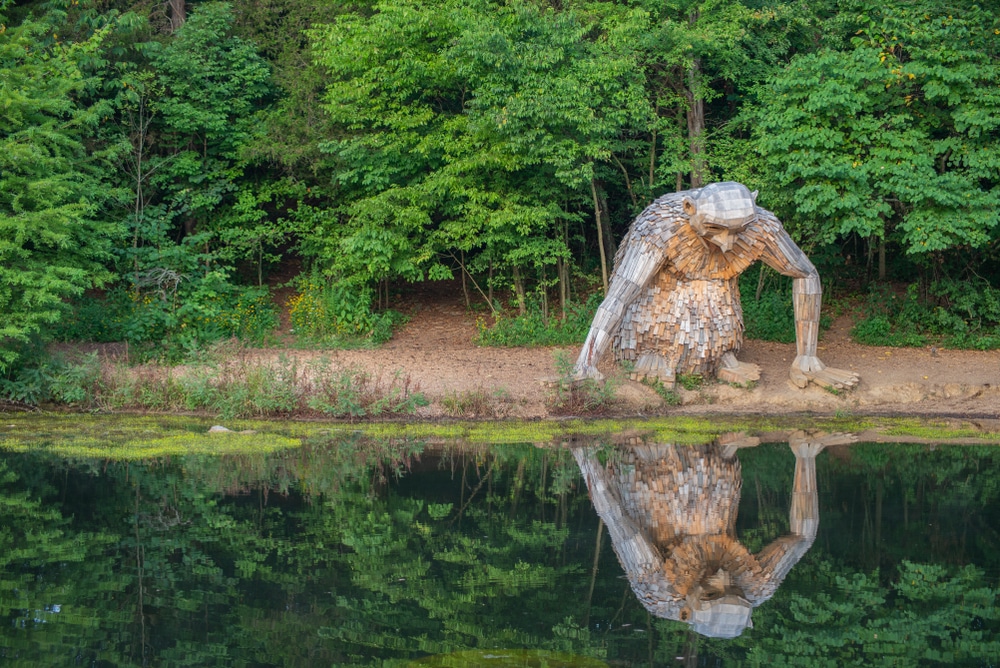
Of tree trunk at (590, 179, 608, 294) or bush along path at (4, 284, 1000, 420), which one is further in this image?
tree trunk at (590, 179, 608, 294)

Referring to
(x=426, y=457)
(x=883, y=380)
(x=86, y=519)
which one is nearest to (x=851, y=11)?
(x=883, y=380)

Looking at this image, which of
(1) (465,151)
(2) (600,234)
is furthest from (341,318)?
(2) (600,234)

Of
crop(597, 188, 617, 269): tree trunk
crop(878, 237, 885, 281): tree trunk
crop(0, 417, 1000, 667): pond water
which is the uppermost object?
crop(597, 188, 617, 269): tree trunk

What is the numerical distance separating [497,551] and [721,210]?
5352 millimetres

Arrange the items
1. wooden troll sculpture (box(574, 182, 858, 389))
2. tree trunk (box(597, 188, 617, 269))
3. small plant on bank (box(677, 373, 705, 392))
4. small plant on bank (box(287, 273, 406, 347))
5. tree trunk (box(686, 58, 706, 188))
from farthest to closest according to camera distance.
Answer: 1. tree trunk (box(597, 188, 617, 269))
2. small plant on bank (box(287, 273, 406, 347))
3. tree trunk (box(686, 58, 706, 188))
4. small plant on bank (box(677, 373, 705, 392))
5. wooden troll sculpture (box(574, 182, 858, 389))

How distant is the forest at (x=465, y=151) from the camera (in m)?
13.2

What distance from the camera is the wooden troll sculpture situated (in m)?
11.9

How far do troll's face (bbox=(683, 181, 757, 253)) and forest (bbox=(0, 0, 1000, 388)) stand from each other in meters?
2.12

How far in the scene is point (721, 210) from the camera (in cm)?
1137

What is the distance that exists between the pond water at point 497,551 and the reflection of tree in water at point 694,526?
0.03 metres

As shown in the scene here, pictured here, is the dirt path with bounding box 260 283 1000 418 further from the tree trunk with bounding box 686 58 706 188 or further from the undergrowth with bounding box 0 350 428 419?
the tree trunk with bounding box 686 58 706 188

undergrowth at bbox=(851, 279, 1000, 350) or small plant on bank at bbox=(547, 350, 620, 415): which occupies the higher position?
undergrowth at bbox=(851, 279, 1000, 350)

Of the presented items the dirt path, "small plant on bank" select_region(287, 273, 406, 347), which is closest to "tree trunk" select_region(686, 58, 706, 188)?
the dirt path

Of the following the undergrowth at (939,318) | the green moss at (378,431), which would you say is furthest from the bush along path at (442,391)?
the undergrowth at (939,318)
